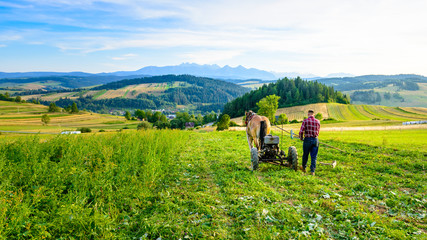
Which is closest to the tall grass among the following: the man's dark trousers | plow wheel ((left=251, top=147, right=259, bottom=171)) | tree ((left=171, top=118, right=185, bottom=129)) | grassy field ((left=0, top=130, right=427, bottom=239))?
grassy field ((left=0, top=130, right=427, bottom=239))

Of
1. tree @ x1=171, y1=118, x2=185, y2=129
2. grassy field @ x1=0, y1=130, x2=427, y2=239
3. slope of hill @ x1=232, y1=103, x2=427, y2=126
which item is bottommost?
tree @ x1=171, y1=118, x2=185, y2=129

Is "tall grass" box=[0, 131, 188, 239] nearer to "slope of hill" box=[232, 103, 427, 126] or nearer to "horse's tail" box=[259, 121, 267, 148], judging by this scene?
"horse's tail" box=[259, 121, 267, 148]

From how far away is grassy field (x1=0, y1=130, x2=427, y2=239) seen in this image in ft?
17.2

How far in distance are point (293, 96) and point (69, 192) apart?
146 meters

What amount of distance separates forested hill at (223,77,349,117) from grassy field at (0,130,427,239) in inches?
4775

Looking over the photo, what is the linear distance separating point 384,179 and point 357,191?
2338 millimetres

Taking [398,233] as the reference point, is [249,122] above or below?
above

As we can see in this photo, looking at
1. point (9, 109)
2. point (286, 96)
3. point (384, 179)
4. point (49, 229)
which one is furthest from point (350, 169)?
point (286, 96)

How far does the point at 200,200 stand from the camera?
7145mm

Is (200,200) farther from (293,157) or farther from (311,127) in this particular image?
(311,127)

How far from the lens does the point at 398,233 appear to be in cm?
516

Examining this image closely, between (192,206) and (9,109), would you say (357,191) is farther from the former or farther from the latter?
(9,109)

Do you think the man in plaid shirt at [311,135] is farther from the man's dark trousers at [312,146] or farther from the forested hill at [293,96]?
the forested hill at [293,96]

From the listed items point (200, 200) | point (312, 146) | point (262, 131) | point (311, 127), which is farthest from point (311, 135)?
point (200, 200)
